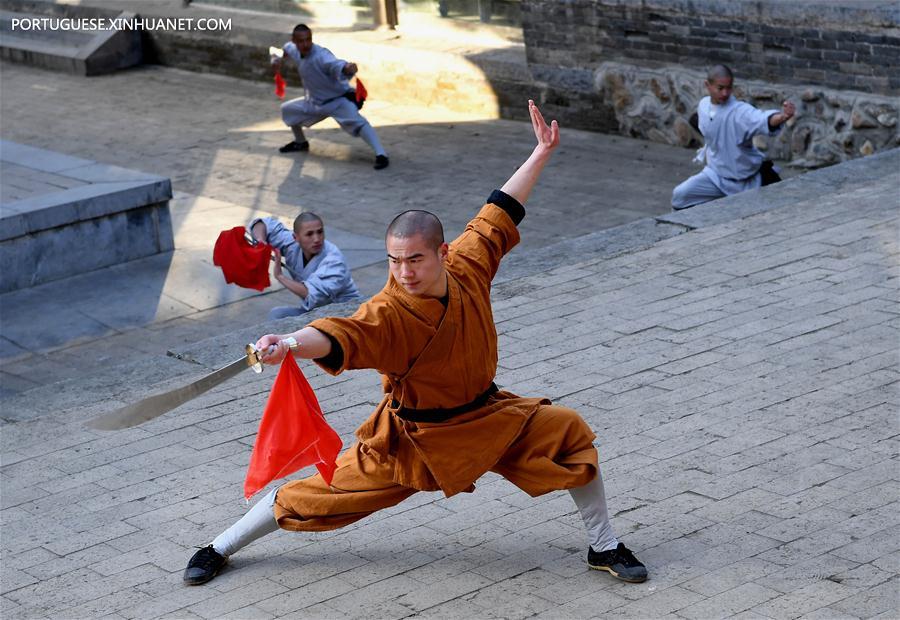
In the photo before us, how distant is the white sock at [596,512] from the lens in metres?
4.38

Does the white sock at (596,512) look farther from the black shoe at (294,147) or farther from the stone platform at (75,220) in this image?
the black shoe at (294,147)

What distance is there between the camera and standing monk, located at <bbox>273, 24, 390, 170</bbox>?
12.7 metres

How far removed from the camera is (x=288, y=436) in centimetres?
420

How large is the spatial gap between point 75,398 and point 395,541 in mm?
2426

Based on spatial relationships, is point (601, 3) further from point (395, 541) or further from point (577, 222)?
point (395, 541)

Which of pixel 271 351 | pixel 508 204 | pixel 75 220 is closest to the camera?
pixel 271 351

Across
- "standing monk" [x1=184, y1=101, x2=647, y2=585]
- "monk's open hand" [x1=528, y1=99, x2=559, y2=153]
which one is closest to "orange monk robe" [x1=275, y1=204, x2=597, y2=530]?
"standing monk" [x1=184, y1=101, x2=647, y2=585]

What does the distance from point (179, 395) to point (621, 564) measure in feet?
5.10

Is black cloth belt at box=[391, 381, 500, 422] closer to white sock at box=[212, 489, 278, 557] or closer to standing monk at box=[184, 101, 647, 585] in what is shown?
standing monk at box=[184, 101, 647, 585]

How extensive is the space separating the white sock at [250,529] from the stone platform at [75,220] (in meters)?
5.23

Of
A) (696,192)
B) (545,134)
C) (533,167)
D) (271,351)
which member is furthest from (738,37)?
(271,351)

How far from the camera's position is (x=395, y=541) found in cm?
480

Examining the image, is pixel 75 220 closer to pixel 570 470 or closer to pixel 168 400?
pixel 168 400

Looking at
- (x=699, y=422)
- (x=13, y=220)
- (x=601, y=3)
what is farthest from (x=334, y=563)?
(x=601, y=3)
